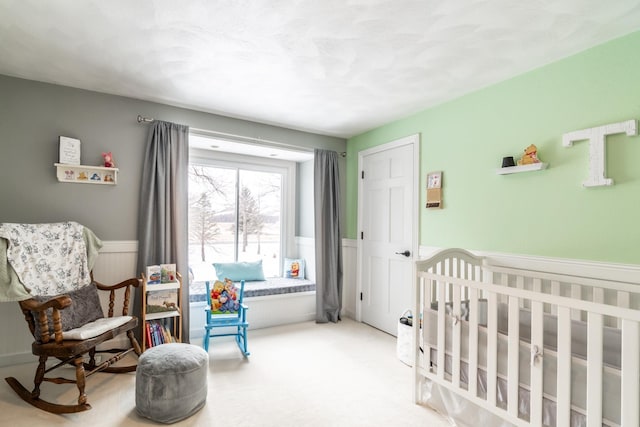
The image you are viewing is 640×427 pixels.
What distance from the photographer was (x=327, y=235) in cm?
399

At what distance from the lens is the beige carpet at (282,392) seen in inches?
76.2

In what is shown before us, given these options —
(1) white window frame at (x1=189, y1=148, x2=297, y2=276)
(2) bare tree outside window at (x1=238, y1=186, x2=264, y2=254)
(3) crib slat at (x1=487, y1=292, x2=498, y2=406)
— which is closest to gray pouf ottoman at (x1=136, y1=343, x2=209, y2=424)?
(3) crib slat at (x1=487, y1=292, x2=498, y2=406)

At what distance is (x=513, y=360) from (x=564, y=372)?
0.23m

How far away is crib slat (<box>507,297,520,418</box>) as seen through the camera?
1.57 metres

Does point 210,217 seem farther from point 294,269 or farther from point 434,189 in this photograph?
point 434,189

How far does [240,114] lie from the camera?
11.1 feet

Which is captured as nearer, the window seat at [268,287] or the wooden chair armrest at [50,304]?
the wooden chair armrest at [50,304]

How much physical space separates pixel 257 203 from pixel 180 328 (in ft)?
6.58

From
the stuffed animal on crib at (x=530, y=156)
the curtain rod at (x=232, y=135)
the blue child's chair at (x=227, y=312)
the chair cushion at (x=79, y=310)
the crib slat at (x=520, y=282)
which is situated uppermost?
the curtain rod at (x=232, y=135)

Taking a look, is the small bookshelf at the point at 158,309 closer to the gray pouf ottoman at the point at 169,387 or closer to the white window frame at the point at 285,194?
the gray pouf ottoman at the point at 169,387

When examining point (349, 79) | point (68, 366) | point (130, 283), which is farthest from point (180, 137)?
point (68, 366)

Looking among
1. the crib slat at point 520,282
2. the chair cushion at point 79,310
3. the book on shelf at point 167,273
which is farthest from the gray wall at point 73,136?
the crib slat at point 520,282

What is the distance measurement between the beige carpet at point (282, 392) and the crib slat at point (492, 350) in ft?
1.50

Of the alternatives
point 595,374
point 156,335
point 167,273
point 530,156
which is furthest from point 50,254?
point 530,156
